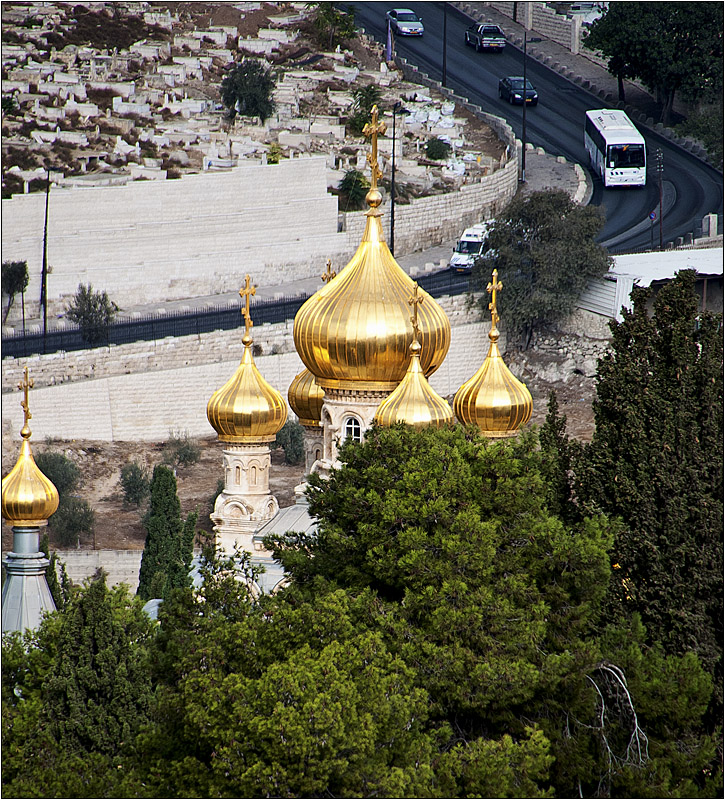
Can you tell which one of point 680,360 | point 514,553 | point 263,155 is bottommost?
point 514,553

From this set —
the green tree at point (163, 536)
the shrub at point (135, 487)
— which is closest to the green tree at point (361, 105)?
the shrub at point (135, 487)

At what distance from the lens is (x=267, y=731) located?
19328mm

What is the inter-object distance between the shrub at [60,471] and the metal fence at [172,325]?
4366 mm

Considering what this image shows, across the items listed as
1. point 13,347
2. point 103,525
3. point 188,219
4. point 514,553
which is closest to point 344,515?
point 514,553

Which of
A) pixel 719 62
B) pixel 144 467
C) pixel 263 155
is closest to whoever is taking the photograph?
pixel 144 467

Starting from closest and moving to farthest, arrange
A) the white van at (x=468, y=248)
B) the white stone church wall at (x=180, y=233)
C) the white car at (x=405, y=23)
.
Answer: the white stone church wall at (x=180, y=233)
the white van at (x=468, y=248)
the white car at (x=405, y=23)

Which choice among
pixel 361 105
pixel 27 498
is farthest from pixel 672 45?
pixel 27 498

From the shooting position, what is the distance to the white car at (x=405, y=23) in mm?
87562

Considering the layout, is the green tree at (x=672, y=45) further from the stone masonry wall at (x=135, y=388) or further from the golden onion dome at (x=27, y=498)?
the golden onion dome at (x=27, y=498)

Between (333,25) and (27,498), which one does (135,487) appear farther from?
(333,25)

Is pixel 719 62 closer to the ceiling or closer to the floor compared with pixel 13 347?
closer to the ceiling

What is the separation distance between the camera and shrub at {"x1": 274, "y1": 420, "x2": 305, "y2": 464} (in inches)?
2133

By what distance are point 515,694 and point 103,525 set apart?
30094 millimetres

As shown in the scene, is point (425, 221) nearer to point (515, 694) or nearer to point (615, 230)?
point (615, 230)
